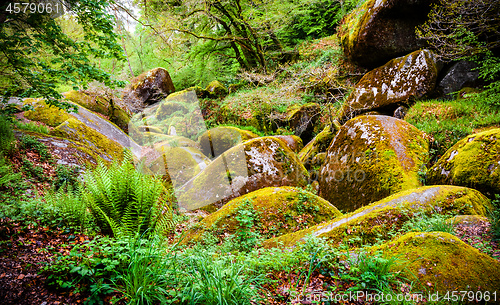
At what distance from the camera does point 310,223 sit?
3.55 metres

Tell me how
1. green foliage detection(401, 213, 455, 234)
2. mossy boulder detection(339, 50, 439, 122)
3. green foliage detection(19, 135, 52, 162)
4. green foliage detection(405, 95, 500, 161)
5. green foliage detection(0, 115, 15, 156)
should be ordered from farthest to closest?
mossy boulder detection(339, 50, 439, 122)
green foliage detection(405, 95, 500, 161)
green foliage detection(19, 135, 52, 162)
green foliage detection(0, 115, 15, 156)
green foliage detection(401, 213, 455, 234)

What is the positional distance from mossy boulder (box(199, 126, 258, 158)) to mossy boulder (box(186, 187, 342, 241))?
6.48m

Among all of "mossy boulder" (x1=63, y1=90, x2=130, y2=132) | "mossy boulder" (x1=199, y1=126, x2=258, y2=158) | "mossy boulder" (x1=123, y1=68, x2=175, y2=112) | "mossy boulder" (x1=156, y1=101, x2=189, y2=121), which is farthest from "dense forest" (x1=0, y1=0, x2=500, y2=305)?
"mossy boulder" (x1=123, y1=68, x2=175, y2=112)

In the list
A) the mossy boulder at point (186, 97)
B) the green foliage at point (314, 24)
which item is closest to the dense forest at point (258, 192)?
the mossy boulder at point (186, 97)

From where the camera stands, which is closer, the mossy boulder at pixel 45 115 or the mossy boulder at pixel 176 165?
the mossy boulder at pixel 45 115

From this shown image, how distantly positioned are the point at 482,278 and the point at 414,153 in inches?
147

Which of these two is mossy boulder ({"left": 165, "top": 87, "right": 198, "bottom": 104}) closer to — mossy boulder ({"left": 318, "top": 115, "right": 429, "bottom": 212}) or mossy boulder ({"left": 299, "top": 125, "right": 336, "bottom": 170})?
mossy boulder ({"left": 299, "top": 125, "right": 336, "bottom": 170})

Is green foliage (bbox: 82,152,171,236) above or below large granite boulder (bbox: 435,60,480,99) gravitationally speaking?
below

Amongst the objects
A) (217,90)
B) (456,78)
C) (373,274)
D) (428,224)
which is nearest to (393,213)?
(428,224)

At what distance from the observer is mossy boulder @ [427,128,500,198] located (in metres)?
3.31

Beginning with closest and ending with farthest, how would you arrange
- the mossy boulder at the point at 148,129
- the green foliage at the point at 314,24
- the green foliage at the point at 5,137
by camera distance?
1. the green foliage at the point at 5,137
2. the mossy boulder at the point at 148,129
3. the green foliage at the point at 314,24

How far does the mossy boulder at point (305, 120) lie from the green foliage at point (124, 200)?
33.0 feet

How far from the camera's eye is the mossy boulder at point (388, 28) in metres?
7.86

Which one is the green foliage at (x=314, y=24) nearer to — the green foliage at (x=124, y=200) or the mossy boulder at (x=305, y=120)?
the mossy boulder at (x=305, y=120)
